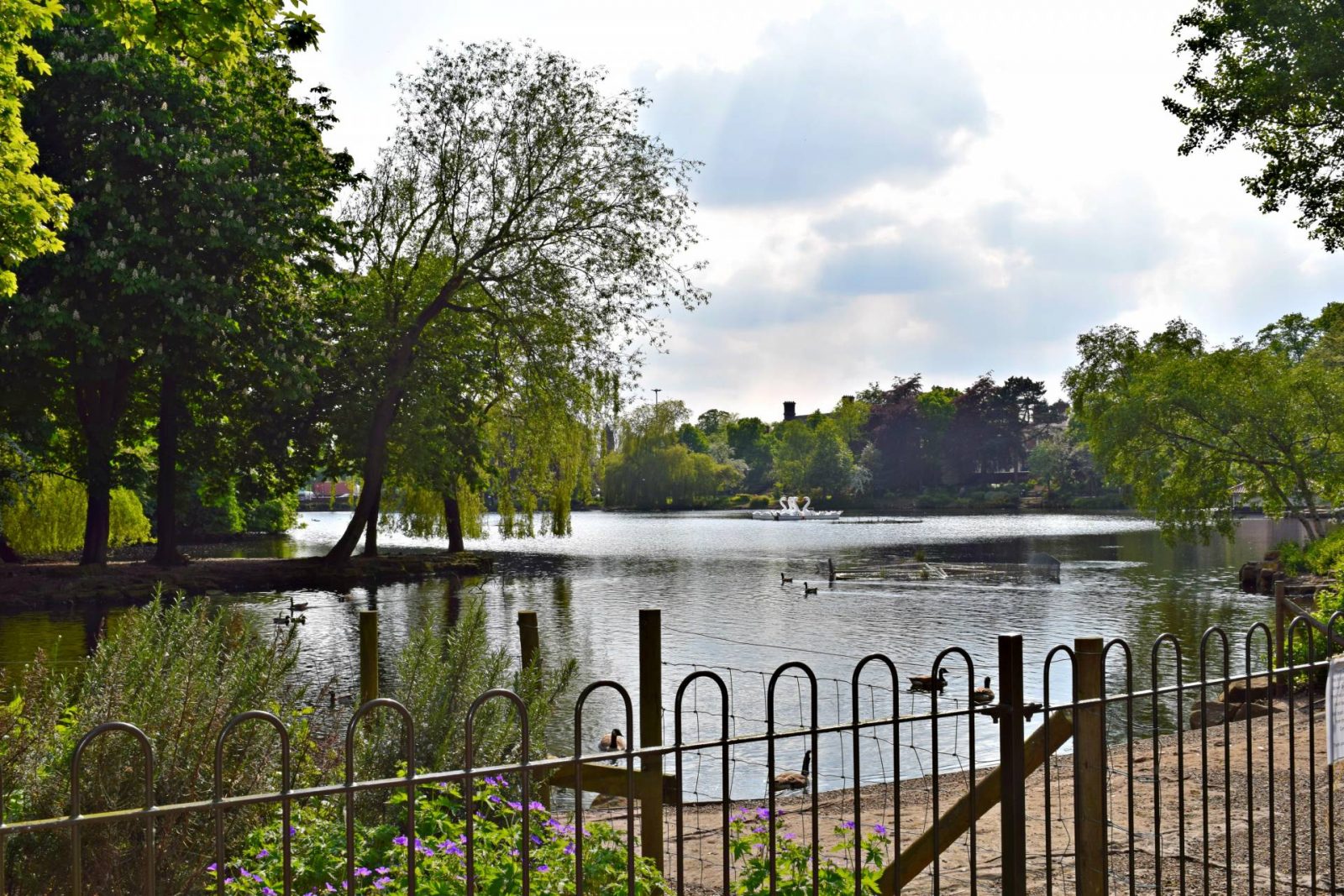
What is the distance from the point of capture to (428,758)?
6125 mm

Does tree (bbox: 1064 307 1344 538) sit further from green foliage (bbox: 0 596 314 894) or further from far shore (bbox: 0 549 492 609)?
green foliage (bbox: 0 596 314 894)

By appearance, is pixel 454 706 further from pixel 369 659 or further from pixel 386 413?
pixel 386 413

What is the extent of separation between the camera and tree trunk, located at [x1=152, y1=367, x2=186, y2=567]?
2612 centimetres

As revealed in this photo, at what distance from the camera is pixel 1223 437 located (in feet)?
98.3

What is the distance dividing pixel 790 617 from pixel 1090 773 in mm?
19152

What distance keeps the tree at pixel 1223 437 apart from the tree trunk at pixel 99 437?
2568 centimetres

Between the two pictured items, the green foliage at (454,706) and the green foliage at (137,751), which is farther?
the green foliage at (454,706)

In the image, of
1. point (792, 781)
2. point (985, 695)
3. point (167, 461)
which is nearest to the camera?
point (792, 781)

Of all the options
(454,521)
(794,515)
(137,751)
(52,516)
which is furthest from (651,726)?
(794,515)

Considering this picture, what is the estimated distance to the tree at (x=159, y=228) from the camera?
2161 cm

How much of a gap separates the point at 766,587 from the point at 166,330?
51.0 feet

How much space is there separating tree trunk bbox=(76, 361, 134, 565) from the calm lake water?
4259 millimetres

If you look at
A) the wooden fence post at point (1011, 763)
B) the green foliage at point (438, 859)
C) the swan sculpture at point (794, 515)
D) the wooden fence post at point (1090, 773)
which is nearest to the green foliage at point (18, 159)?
the green foliage at point (438, 859)

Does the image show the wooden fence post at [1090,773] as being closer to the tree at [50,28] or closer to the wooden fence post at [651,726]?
the wooden fence post at [651,726]
